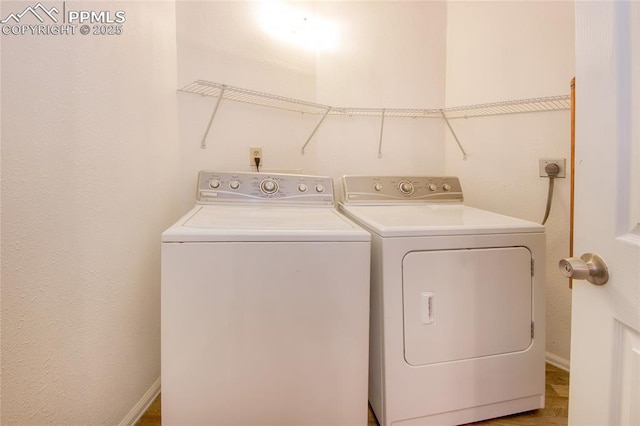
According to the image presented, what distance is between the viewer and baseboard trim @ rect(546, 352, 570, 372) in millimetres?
1552

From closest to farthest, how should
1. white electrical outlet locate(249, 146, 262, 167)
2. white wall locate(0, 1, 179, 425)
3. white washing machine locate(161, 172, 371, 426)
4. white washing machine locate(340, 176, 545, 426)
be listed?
1. white wall locate(0, 1, 179, 425)
2. white washing machine locate(161, 172, 371, 426)
3. white washing machine locate(340, 176, 545, 426)
4. white electrical outlet locate(249, 146, 262, 167)

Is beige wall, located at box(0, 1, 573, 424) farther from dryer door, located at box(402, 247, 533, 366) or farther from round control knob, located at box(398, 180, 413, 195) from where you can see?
dryer door, located at box(402, 247, 533, 366)

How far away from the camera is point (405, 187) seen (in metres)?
1.75

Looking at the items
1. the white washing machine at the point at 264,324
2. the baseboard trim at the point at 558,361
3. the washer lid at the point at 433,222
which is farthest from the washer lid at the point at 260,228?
the baseboard trim at the point at 558,361

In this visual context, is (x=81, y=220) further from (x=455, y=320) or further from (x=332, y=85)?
(x=332, y=85)

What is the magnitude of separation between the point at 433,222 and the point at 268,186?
34.4 inches

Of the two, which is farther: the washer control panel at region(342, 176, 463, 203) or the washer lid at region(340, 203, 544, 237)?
the washer control panel at region(342, 176, 463, 203)

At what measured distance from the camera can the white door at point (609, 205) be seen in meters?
0.48

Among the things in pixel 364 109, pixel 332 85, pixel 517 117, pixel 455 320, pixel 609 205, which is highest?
pixel 332 85

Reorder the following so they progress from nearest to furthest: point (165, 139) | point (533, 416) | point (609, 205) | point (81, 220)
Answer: point (609, 205), point (81, 220), point (533, 416), point (165, 139)

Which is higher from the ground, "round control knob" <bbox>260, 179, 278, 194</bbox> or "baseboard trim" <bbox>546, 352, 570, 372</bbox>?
"round control knob" <bbox>260, 179, 278, 194</bbox>

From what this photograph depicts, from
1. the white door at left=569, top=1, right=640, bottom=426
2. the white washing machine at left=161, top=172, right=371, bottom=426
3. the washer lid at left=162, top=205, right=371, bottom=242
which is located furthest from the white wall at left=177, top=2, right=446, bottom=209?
the white door at left=569, top=1, right=640, bottom=426

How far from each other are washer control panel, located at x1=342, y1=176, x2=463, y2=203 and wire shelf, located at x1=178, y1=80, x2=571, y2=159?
0.43 m

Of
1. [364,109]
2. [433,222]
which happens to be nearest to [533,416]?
[433,222]
